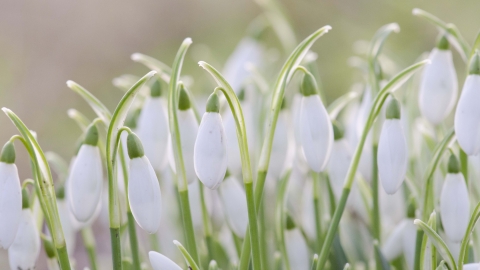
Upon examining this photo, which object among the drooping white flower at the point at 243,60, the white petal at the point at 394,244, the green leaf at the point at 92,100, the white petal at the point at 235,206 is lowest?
the white petal at the point at 394,244

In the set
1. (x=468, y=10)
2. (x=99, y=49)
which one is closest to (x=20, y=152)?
(x=99, y=49)

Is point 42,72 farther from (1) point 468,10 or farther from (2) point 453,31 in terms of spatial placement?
(2) point 453,31

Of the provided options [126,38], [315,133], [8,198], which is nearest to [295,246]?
[315,133]

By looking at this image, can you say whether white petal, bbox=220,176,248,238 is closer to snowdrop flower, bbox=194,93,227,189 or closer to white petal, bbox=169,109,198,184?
white petal, bbox=169,109,198,184

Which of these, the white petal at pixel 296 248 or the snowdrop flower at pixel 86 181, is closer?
the snowdrop flower at pixel 86 181

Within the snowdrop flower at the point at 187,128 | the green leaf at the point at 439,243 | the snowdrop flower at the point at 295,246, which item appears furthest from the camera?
the snowdrop flower at the point at 295,246

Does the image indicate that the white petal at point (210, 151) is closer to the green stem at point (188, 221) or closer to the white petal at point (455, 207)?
the green stem at point (188, 221)

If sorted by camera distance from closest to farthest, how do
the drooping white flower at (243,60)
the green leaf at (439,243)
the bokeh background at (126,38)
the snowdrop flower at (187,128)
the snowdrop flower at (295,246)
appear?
the green leaf at (439,243) < the snowdrop flower at (187,128) < the snowdrop flower at (295,246) < the drooping white flower at (243,60) < the bokeh background at (126,38)

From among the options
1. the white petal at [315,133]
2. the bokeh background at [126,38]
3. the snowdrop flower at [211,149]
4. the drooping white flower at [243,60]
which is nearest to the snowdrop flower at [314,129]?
the white petal at [315,133]
